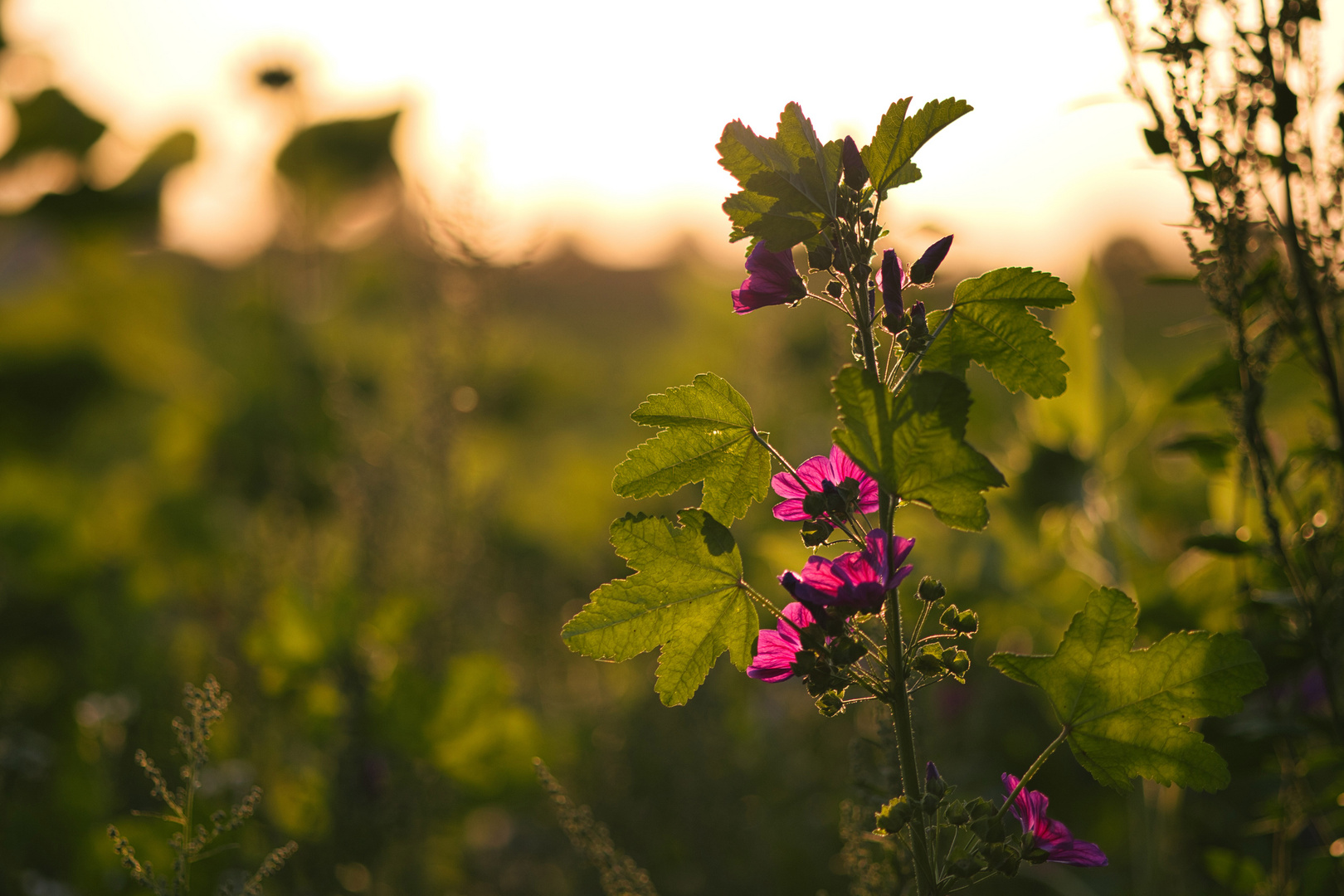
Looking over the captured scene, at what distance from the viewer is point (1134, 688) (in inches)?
21.1

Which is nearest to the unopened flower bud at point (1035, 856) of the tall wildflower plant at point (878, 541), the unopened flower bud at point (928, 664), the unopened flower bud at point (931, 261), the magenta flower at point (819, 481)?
the tall wildflower plant at point (878, 541)

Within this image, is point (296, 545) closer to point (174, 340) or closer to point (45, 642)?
point (45, 642)

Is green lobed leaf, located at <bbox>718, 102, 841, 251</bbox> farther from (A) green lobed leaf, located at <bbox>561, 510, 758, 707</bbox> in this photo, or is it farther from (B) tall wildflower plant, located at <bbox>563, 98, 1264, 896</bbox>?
(A) green lobed leaf, located at <bbox>561, 510, 758, 707</bbox>

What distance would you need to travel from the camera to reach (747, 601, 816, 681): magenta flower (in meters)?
0.53

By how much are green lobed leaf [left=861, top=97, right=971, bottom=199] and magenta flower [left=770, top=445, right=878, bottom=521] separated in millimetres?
162

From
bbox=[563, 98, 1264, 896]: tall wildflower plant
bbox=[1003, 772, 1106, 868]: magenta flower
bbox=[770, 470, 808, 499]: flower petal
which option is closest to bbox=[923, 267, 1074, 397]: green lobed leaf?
bbox=[563, 98, 1264, 896]: tall wildflower plant

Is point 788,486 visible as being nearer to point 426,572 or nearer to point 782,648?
point 782,648

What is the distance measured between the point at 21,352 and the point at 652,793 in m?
2.67

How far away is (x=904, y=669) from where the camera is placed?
502 mm

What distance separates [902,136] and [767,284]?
115mm

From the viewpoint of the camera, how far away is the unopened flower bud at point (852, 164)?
1.71 ft

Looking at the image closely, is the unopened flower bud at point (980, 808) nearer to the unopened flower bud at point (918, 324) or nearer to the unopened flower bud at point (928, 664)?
the unopened flower bud at point (928, 664)

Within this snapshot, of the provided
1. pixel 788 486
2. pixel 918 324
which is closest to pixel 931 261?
pixel 918 324

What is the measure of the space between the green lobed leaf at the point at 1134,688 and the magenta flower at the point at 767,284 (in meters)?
0.25
